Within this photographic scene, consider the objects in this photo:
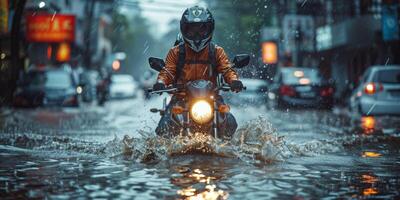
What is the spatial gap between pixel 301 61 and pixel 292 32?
3.42m

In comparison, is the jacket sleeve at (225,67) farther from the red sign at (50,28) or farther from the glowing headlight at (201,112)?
the red sign at (50,28)

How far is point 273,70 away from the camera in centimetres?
6425

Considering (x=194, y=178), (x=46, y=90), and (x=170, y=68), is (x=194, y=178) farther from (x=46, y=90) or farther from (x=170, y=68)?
(x=46, y=90)

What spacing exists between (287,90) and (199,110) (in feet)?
61.6

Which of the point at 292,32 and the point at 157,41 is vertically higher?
the point at 157,41

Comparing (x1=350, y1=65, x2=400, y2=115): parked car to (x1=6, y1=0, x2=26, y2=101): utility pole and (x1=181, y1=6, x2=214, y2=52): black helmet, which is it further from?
(x1=6, y1=0, x2=26, y2=101): utility pole

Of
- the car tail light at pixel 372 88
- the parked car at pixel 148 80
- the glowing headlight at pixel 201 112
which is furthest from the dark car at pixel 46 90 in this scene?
the glowing headlight at pixel 201 112

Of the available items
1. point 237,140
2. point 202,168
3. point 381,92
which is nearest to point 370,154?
point 237,140

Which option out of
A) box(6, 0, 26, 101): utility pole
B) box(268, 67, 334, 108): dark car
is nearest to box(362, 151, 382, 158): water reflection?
box(268, 67, 334, 108): dark car

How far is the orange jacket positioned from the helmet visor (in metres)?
0.33

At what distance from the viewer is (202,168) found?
8031mm

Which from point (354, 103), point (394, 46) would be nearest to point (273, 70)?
point (394, 46)

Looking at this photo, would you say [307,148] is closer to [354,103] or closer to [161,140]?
[161,140]

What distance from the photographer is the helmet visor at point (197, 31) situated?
362 inches
